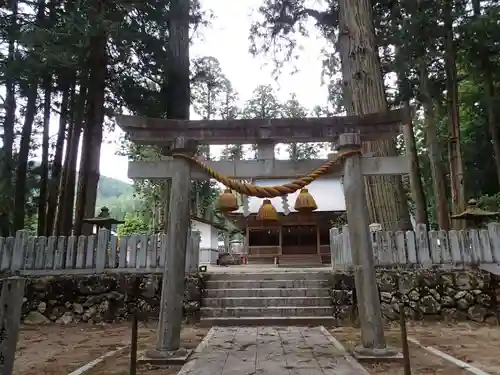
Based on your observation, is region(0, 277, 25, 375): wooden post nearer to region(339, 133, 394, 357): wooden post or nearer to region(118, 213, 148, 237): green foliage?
region(339, 133, 394, 357): wooden post

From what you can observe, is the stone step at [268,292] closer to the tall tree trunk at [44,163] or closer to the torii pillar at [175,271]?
the torii pillar at [175,271]

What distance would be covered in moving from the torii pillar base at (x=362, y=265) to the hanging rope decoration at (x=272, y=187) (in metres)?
0.16

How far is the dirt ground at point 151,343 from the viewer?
13.9 ft

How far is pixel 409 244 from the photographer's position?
7.40m

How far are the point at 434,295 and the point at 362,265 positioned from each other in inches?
145

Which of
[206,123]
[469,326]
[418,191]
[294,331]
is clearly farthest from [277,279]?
[418,191]

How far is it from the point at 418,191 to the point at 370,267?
27.3 ft

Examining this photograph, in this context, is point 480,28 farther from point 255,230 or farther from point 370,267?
point 255,230

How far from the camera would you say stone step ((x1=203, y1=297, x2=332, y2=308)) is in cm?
771

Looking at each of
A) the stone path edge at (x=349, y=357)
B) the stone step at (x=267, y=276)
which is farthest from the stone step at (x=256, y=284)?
the stone path edge at (x=349, y=357)

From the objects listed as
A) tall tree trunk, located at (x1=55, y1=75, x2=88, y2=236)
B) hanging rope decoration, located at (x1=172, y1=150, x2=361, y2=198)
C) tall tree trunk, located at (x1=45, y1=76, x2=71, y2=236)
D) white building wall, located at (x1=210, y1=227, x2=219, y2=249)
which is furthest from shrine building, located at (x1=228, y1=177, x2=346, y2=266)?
hanging rope decoration, located at (x1=172, y1=150, x2=361, y2=198)

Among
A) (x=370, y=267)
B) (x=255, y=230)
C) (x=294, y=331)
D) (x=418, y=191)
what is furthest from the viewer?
(x=255, y=230)

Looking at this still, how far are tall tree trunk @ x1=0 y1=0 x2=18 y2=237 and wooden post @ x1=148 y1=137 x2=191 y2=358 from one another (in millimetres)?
5566

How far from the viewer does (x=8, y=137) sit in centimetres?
970
